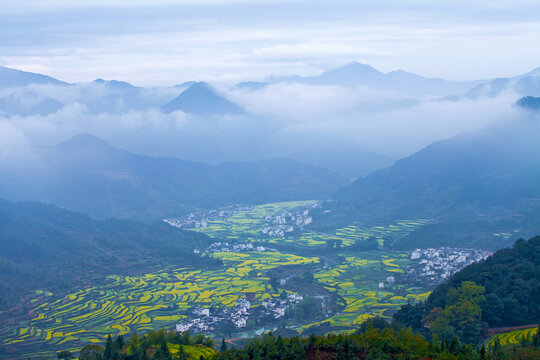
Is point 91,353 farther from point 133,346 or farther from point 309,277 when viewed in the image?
point 309,277

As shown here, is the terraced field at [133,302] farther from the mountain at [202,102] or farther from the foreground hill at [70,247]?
the mountain at [202,102]

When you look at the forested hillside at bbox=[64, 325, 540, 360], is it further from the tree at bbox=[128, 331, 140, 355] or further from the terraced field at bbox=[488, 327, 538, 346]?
the terraced field at bbox=[488, 327, 538, 346]

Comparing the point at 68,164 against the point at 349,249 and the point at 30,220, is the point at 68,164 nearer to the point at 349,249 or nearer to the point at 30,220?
the point at 30,220

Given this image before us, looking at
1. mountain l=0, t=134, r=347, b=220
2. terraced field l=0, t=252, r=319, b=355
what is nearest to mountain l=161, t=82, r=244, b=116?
mountain l=0, t=134, r=347, b=220

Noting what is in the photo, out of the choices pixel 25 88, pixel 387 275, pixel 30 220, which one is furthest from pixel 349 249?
pixel 25 88

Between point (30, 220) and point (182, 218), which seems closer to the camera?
point (30, 220)

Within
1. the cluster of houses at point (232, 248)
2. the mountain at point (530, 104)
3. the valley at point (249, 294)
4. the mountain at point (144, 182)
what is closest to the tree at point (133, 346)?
the valley at point (249, 294)
